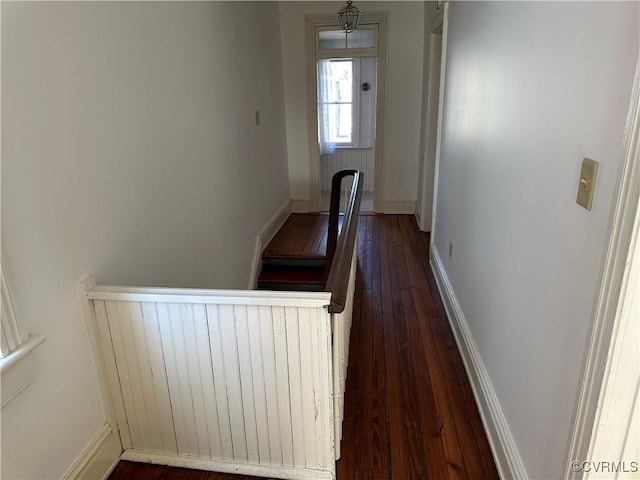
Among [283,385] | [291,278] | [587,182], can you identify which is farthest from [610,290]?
[291,278]

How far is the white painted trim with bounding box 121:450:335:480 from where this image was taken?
1649mm

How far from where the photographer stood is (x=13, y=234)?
1246 millimetres

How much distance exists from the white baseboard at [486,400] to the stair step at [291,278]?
123cm

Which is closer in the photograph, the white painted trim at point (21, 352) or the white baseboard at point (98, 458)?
the white painted trim at point (21, 352)

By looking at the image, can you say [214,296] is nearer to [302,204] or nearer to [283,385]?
[283,385]

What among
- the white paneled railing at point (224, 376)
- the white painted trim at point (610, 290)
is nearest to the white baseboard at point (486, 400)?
the white painted trim at point (610, 290)

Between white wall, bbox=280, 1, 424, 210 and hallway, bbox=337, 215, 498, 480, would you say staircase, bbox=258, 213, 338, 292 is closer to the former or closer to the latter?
hallway, bbox=337, 215, 498, 480

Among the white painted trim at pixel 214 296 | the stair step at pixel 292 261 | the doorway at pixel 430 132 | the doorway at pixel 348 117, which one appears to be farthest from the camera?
the doorway at pixel 348 117

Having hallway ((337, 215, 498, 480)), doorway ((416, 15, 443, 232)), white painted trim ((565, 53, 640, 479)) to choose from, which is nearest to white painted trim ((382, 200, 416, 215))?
doorway ((416, 15, 443, 232))

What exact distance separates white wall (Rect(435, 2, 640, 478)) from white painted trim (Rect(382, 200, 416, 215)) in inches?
122

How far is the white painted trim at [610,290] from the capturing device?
0.87m

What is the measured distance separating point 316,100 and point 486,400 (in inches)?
161

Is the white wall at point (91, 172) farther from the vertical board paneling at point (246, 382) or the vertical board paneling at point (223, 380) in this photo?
the vertical board paneling at point (246, 382)

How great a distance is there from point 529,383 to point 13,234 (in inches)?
67.5
